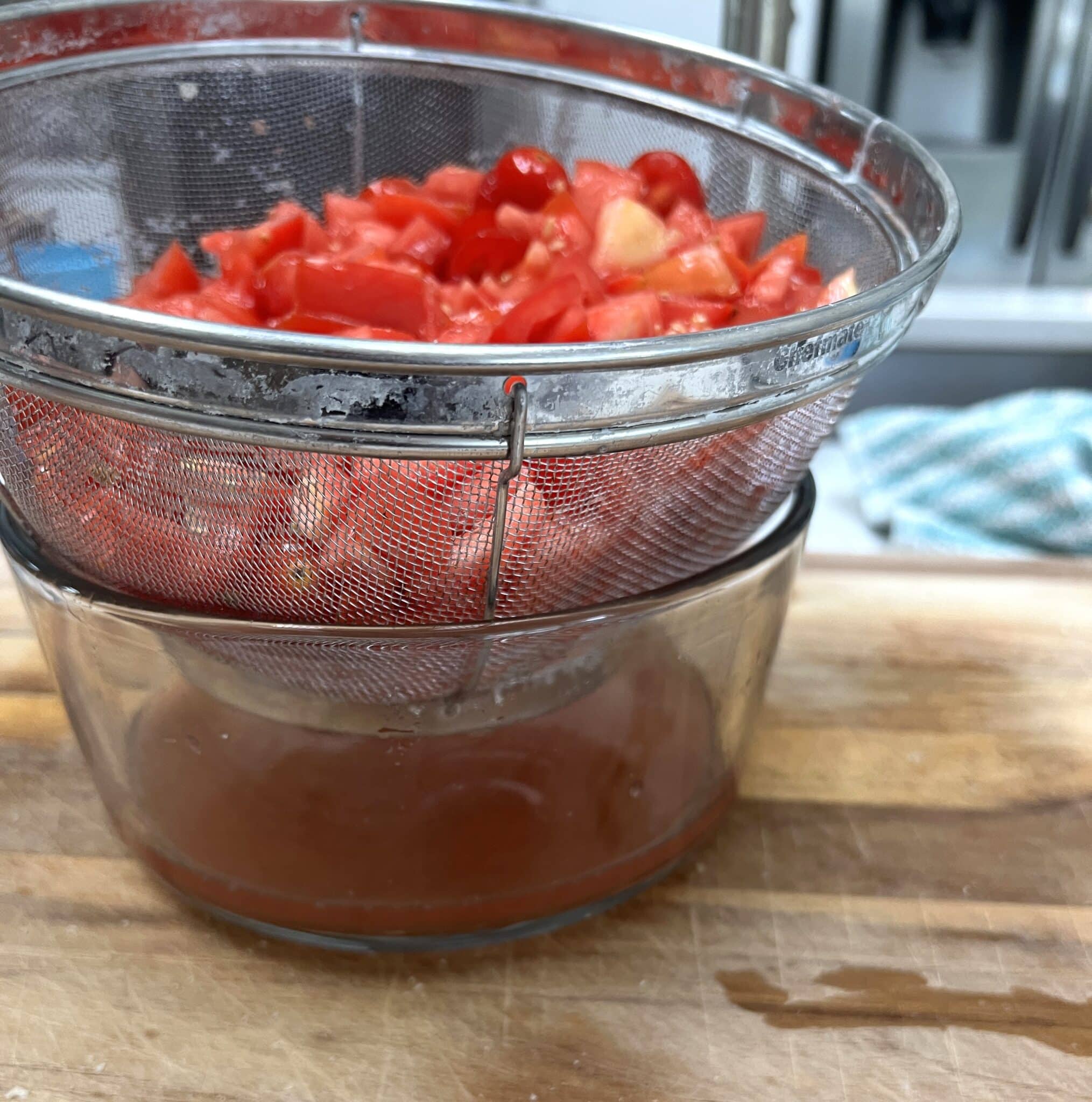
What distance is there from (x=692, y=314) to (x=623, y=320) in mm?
87

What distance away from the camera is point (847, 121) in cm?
87

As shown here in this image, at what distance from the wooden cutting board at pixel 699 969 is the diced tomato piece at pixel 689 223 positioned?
14.4 inches

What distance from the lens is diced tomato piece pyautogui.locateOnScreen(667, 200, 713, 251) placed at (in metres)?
0.85

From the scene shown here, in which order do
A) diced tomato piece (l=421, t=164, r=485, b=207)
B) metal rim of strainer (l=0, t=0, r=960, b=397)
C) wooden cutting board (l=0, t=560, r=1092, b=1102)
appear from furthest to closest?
diced tomato piece (l=421, t=164, r=485, b=207) < wooden cutting board (l=0, t=560, r=1092, b=1102) < metal rim of strainer (l=0, t=0, r=960, b=397)

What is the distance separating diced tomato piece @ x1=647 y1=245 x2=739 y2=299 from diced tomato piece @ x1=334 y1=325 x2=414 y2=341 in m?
0.19

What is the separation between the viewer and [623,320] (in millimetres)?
662

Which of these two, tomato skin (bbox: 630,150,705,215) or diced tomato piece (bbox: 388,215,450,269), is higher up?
tomato skin (bbox: 630,150,705,215)

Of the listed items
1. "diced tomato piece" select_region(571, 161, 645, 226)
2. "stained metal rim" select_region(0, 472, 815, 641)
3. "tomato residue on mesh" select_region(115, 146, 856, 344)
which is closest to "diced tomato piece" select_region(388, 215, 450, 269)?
"tomato residue on mesh" select_region(115, 146, 856, 344)

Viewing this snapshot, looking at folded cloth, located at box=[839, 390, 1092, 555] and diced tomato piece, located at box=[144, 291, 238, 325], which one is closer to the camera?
diced tomato piece, located at box=[144, 291, 238, 325]

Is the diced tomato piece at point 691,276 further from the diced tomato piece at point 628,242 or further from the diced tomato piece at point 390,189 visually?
the diced tomato piece at point 390,189

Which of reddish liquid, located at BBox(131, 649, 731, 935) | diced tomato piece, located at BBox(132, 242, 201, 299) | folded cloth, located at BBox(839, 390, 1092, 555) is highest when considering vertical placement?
diced tomato piece, located at BBox(132, 242, 201, 299)

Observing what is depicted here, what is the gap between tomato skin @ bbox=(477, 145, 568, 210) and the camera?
86 cm

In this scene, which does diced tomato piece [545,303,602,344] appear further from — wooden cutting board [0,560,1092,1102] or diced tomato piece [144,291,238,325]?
wooden cutting board [0,560,1092,1102]

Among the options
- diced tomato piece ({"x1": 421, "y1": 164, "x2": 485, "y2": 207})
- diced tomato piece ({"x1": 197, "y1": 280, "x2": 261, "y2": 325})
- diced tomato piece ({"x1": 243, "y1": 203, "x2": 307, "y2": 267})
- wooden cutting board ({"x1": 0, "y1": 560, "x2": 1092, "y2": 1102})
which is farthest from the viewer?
diced tomato piece ({"x1": 421, "y1": 164, "x2": 485, "y2": 207})
